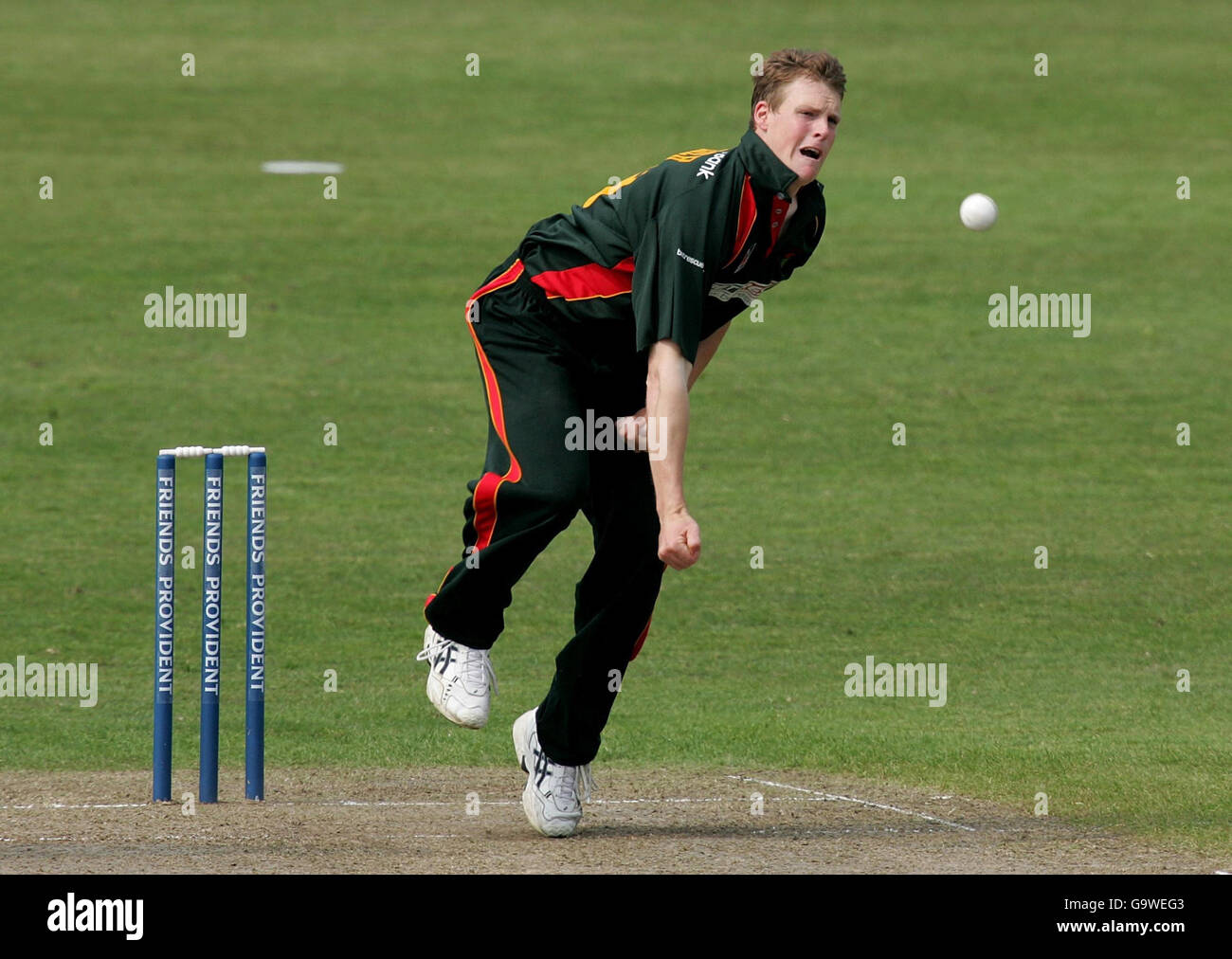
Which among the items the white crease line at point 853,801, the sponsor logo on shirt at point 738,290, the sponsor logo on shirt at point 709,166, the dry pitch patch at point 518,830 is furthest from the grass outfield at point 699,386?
the sponsor logo on shirt at point 709,166

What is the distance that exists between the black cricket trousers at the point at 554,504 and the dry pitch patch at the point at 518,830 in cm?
57

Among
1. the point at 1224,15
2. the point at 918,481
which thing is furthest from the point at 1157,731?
the point at 1224,15

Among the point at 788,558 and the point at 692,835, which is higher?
the point at 788,558

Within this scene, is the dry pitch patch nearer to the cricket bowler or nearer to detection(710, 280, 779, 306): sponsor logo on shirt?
the cricket bowler

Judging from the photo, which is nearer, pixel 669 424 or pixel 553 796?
pixel 669 424

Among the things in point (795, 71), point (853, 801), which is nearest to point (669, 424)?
point (795, 71)

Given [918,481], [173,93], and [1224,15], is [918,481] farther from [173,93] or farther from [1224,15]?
[1224,15]

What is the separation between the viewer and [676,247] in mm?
5809

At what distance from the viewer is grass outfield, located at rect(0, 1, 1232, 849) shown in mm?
9750

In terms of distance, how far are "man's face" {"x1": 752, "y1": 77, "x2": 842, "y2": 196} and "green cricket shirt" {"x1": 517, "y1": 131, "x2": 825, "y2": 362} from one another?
46 millimetres

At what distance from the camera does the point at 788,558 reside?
13.5m

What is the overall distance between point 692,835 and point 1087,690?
4265mm

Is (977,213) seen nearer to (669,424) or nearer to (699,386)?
(669,424)

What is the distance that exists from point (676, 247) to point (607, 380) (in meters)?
0.83
